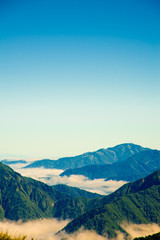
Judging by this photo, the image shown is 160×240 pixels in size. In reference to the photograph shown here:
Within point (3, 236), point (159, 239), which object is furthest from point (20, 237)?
point (159, 239)

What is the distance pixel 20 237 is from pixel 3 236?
138 inches

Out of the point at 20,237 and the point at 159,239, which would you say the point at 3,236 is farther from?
the point at 159,239

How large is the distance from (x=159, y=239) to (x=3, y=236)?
167 metres

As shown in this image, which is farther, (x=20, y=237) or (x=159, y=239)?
(x=159, y=239)

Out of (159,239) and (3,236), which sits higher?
(3,236)

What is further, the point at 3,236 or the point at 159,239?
the point at 159,239

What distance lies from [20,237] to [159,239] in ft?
540

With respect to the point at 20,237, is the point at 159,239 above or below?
below

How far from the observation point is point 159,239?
18012 centimetres

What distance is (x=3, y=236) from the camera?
48.2 meters
